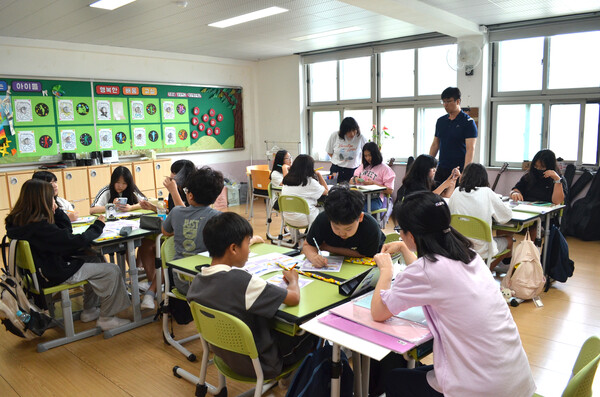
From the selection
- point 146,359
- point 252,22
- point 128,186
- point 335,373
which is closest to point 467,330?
point 335,373

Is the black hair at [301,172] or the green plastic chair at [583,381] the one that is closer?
the green plastic chair at [583,381]

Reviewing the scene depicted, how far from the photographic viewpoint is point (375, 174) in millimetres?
5516

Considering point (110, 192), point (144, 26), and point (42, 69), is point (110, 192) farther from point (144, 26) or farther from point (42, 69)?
point (42, 69)

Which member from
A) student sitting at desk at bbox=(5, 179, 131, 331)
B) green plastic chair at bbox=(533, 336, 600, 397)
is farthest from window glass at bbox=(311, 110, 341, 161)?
green plastic chair at bbox=(533, 336, 600, 397)

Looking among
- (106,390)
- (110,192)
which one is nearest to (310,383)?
(106,390)

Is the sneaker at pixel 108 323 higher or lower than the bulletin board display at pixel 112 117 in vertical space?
lower

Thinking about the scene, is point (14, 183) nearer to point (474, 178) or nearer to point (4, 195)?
point (4, 195)

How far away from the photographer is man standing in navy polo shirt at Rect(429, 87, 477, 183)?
14.6ft

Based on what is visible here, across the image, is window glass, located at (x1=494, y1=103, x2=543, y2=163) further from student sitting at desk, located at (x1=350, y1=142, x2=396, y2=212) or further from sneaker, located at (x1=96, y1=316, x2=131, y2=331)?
sneaker, located at (x1=96, y1=316, x2=131, y2=331)

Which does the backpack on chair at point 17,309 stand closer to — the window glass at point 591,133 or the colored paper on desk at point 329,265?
the colored paper on desk at point 329,265

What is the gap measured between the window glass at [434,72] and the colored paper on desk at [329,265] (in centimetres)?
519

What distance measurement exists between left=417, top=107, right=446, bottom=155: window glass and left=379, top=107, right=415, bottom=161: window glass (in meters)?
0.13

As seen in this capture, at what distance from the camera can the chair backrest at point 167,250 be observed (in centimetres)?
291

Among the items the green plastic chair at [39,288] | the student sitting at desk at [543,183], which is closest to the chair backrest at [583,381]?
the green plastic chair at [39,288]
